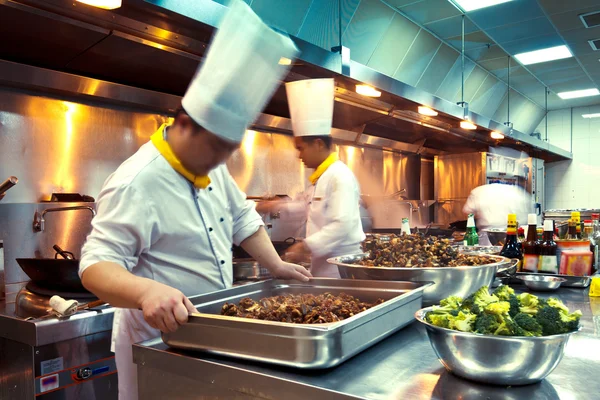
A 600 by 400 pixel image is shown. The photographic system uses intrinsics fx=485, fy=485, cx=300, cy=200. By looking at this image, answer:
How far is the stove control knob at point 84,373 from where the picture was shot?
2041 millimetres

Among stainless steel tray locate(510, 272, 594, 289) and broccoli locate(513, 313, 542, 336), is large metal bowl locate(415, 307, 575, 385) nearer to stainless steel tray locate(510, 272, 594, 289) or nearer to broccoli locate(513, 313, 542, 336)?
broccoli locate(513, 313, 542, 336)

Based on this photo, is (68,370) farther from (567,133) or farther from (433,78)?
(567,133)

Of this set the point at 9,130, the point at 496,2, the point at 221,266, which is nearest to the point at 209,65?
the point at 221,266

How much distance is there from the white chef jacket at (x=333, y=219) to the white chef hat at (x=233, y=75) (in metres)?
1.46

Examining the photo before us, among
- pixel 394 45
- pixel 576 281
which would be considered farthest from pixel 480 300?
pixel 394 45

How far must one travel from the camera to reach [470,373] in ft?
3.21

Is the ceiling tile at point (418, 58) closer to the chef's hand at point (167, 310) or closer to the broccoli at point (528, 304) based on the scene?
the broccoli at point (528, 304)

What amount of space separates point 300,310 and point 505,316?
0.46 m

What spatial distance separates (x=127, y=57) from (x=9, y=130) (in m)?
0.82


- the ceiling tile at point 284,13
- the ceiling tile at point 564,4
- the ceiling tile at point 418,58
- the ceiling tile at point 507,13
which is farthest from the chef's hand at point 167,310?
the ceiling tile at point 564,4

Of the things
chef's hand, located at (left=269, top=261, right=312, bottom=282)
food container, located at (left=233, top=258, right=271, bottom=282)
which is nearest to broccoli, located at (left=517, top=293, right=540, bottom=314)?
chef's hand, located at (left=269, top=261, right=312, bottom=282)

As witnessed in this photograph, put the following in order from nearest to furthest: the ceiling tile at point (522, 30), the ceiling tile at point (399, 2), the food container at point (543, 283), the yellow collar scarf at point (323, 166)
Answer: the food container at point (543, 283) < the yellow collar scarf at point (323, 166) < the ceiling tile at point (399, 2) < the ceiling tile at point (522, 30)

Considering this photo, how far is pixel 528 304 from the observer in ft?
3.64

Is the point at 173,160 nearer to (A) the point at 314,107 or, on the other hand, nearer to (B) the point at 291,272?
(B) the point at 291,272
